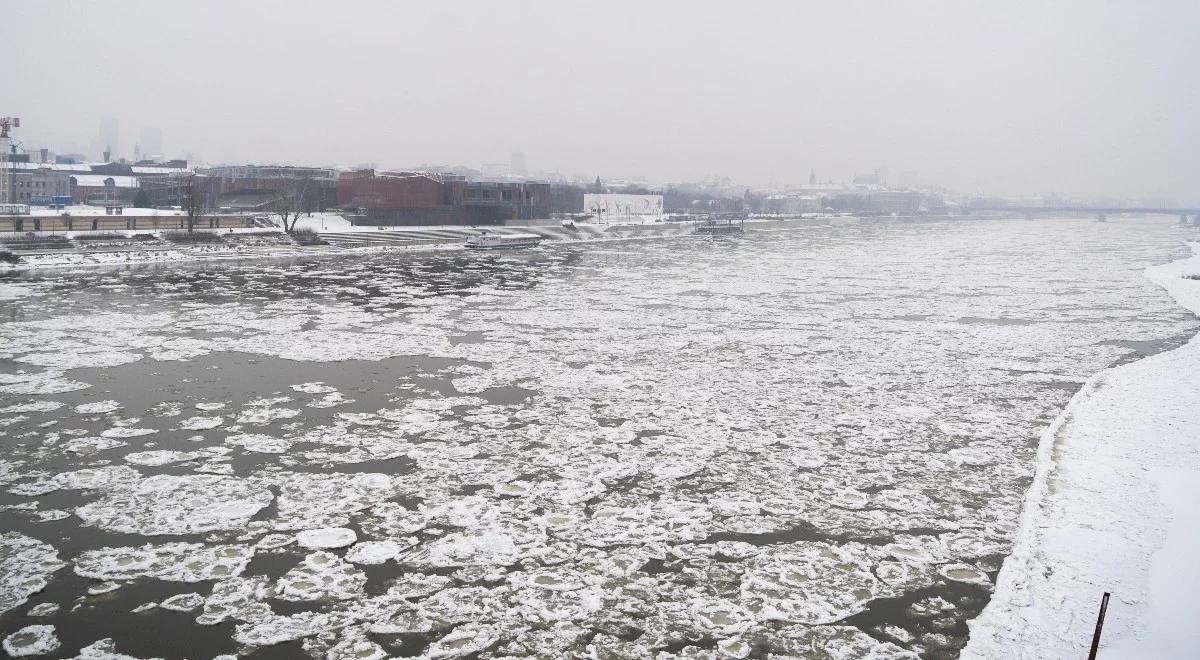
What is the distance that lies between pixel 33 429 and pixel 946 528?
1200 centimetres

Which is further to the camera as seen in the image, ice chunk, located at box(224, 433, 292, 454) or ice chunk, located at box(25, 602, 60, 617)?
ice chunk, located at box(224, 433, 292, 454)

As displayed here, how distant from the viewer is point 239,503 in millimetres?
9172

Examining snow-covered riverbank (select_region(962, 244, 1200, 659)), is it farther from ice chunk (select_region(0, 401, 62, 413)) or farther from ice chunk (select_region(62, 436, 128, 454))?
ice chunk (select_region(0, 401, 62, 413))

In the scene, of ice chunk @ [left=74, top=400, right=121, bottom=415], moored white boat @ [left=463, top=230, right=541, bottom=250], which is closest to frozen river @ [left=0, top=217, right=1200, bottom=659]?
ice chunk @ [left=74, top=400, right=121, bottom=415]

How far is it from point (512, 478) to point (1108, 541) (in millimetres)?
6508

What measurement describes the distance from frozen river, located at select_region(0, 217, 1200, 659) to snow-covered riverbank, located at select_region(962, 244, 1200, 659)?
0.34 meters

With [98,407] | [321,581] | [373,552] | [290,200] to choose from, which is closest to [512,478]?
[373,552]

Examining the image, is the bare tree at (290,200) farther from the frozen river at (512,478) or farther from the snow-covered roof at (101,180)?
the frozen river at (512,478)

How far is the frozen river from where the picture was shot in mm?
6875

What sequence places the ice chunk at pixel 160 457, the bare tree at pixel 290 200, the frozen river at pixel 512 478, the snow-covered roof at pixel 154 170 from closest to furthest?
the frozen river at pixel 512 478 < the ice chunk at pixel 160 457 < the bare tree at pixel 290 200 < the snow-covered roof at pixel 154 170

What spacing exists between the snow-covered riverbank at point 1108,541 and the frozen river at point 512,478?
343mm

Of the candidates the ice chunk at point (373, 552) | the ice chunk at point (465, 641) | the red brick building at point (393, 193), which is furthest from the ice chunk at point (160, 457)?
the red brick building at point (393, 193)

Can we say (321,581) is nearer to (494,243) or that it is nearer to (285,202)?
(494,243)

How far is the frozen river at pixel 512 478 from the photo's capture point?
6875 mm
